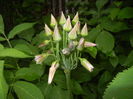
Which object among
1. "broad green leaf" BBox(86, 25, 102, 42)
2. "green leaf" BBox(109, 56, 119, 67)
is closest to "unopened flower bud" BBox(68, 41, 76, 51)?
"broad green leaf" BBox(86, 25, 102, 42)

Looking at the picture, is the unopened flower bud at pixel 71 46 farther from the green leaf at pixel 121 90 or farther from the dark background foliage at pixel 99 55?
the green leaf at pixel 121 90

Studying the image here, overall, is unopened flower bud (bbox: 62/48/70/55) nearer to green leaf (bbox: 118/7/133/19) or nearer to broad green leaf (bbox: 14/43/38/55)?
broad green leaf (bbox: 14/43/38/55)

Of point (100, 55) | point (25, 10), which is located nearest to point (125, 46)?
point (100, 55)

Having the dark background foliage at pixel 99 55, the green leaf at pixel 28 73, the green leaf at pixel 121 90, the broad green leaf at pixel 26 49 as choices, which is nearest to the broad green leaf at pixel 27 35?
the dark background foliage at pixel 99 55

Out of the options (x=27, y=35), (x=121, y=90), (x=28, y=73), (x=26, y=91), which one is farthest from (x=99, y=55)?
(x=121, y=90)

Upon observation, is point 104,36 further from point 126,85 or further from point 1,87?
point 126,85

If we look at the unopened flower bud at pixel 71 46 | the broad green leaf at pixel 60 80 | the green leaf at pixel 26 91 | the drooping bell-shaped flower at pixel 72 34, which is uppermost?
the drooping bell-shaped flower at pixel 72 34
